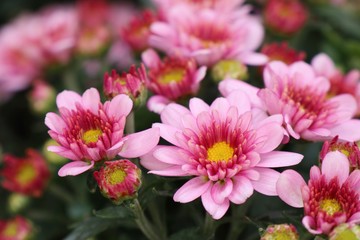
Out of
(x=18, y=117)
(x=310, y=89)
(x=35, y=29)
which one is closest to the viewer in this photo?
(x=310, y=89)

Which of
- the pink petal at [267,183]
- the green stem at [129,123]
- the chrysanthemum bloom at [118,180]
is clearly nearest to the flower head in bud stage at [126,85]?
the green stem at [129,123]

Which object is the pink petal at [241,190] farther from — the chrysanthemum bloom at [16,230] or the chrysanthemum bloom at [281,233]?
the chrysanthemum bloom at [16,230]

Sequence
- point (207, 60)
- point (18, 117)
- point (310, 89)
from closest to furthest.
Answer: point (310, 89) < point (207, 60) < point (18, 117)

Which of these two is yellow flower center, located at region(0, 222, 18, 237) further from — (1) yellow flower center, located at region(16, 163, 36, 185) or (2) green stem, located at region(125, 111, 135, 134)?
(2) green stem, located at region(125, 111, 135, 134)

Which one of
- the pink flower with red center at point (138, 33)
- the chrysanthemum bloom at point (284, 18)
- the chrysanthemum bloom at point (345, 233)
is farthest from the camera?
the chrysanthemum bloom at point (284, 18)

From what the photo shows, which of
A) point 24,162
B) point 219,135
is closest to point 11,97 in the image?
point 24,162

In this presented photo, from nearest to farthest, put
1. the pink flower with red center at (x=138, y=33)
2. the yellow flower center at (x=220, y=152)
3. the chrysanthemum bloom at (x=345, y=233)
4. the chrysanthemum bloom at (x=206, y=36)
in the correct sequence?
the chrysanthemum bloom at (x=345, y=233) → the yellow flower center at (x=220, y=152) → the chrysanthemum bloom at (x=206, y=36) → the pink flower with red center at (x=138, y=33)

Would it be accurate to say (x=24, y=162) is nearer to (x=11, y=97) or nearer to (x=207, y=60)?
(x=207, y=60)

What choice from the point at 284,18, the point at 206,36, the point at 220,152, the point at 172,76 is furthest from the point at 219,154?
the point at 284,18

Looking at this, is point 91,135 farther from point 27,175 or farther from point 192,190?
point 27,175
